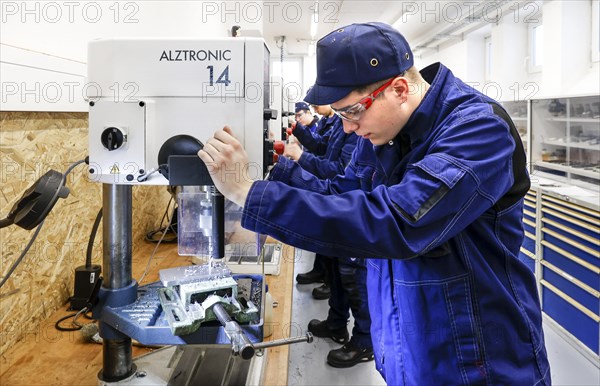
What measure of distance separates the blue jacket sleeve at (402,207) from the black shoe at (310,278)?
294 centimetres

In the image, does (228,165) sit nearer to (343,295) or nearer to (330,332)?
(343,295)

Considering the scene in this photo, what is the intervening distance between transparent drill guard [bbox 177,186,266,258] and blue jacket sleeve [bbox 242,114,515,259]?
0.21 m

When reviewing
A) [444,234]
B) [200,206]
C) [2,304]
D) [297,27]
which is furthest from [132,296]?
[297,27]

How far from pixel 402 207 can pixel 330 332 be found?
2.26 metres

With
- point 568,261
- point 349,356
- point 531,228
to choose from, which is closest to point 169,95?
point 349,356

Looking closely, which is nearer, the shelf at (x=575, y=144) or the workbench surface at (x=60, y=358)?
the workbench surface at (x=60, y=358)

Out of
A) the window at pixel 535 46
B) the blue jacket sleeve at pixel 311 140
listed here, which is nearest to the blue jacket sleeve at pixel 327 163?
the blue jacket sleeve at pixel 311 140

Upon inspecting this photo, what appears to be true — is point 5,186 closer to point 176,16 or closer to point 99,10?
point 99,10

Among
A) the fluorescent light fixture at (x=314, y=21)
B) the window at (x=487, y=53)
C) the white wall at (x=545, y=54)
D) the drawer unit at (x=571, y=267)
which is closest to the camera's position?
the drawer unit at (x=571, y=267)

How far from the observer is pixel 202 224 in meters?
0.94

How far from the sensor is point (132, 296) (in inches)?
40.4

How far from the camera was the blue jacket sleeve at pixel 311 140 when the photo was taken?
11.4 ft

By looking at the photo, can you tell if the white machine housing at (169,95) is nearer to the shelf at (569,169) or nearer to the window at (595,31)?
the shelf at (569,169)

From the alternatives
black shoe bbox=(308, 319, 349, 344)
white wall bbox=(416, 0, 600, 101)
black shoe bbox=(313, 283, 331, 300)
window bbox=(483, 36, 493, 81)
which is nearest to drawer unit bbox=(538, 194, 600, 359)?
white wall bbox=(416, 0, 600, 101)
